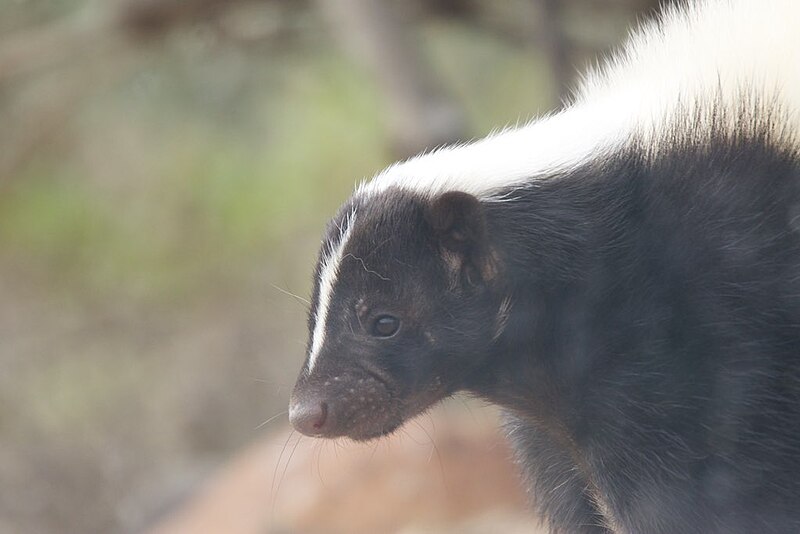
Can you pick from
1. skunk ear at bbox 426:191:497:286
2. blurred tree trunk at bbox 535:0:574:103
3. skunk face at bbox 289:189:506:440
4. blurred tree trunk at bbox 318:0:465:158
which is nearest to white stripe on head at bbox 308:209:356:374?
skunk face at bbox 289:189:506:440

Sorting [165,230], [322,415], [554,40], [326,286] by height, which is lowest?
[165,230]

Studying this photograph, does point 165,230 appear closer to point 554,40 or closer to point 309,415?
point 554,40

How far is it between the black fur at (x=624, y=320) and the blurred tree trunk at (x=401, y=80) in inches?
55.6

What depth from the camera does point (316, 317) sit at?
6.62ft

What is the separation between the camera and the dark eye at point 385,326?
197 cm

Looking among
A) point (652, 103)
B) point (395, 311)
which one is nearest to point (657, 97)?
point (652, 103)

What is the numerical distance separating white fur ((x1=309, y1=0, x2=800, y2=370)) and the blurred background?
2858 millimetres

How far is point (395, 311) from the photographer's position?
1.97 meters

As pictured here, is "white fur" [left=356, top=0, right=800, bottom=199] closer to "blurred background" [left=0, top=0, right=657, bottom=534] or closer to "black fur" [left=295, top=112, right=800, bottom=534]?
"black fur" [left=295, top=112, right=800, bottom=534]

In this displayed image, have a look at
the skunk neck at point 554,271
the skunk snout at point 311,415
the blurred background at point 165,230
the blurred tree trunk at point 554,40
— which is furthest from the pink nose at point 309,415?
the blurred background at point 165,230

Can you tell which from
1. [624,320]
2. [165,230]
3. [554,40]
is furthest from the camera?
[165,230]

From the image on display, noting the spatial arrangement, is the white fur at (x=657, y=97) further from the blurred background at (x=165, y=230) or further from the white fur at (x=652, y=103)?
the blurred background at (x=165, y=230)

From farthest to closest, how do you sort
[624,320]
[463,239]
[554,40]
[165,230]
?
[165,230] < [554,40] < [463,239] < [624,320]

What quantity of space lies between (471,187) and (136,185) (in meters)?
4.18
